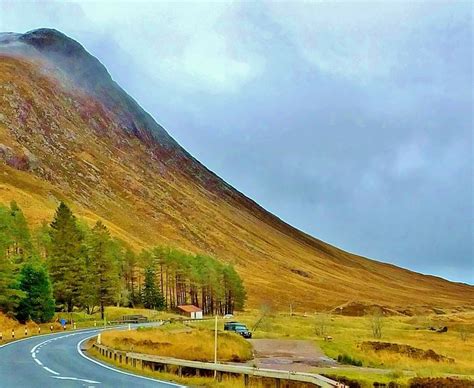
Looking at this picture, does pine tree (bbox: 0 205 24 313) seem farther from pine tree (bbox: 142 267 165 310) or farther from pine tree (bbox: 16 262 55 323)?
pine tree (bbox: 142 267 165 310)

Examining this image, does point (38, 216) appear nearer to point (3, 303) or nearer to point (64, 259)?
point (64, 259)

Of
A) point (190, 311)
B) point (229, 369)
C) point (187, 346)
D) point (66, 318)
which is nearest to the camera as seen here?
point (229, 369)

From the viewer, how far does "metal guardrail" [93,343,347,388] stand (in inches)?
821

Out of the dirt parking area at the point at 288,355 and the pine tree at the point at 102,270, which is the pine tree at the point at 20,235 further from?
the dirt parking area at the point at 288,355

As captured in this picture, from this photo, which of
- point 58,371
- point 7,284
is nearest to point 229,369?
point 58,371

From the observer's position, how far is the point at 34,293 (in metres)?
69.9

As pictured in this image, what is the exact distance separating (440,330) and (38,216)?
421 feet

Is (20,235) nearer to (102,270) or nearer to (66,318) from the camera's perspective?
(102,270)

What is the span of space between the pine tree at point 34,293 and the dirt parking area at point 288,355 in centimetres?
2459

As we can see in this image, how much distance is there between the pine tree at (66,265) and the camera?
82438 mm

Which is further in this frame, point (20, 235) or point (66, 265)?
point (20, 235)

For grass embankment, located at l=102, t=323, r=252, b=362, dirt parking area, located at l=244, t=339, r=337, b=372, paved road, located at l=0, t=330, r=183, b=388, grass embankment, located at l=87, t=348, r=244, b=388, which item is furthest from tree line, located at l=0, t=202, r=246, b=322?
grass embankment, located at l=87, t=348, r=244, b=388

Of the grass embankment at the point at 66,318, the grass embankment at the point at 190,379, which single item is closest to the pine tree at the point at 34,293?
the grass embankment at the point at 66,318

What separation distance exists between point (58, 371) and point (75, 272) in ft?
189
